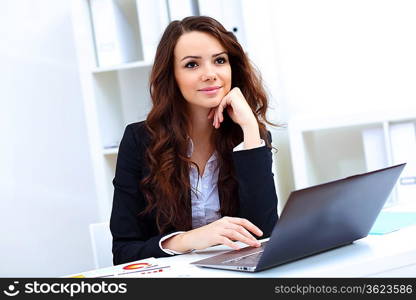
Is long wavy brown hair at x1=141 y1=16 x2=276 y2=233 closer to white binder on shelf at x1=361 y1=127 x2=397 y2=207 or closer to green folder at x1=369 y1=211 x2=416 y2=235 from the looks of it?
green folder at x1=369 y1=211 x2=416 y2=235

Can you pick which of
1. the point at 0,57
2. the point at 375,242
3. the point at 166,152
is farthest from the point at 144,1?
the point at 375,242

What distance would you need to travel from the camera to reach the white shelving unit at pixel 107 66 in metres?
2.62

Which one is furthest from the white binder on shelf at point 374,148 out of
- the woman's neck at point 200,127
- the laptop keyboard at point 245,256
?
the laptop keyboard at point 245,256

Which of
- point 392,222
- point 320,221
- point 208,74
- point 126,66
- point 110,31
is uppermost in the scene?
point 110,31

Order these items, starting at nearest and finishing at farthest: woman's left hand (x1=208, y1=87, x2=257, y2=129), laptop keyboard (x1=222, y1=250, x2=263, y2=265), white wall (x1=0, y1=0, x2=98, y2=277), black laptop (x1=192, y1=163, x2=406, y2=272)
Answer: black laptop (x1=192, y1=163, x2=406, y2=272), laptop keyboard (x1=222, y1=250, x2=263, y2=265), woman's left hand (x1=208, y1=87, x2=257, y2=129), white wall (x1=0, y1=0, x2=98, y2=277)

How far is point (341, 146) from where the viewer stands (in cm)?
274

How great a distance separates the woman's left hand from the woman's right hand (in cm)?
46

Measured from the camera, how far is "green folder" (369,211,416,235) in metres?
1.33

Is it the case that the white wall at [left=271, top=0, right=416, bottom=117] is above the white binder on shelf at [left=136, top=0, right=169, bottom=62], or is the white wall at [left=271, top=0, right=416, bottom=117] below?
below

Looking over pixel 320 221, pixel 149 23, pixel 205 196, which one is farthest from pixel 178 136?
pixel 149 23

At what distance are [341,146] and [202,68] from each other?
1.17 m

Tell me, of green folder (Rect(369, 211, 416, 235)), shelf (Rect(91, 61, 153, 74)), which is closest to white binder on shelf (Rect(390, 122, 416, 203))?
green folder (Rect(369, 211, 416, 235))

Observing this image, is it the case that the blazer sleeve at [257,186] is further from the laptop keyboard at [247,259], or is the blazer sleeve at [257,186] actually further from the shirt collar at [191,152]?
the laptop keyboard at [247,259]

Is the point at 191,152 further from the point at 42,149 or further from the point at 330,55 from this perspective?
the point at 42,149
